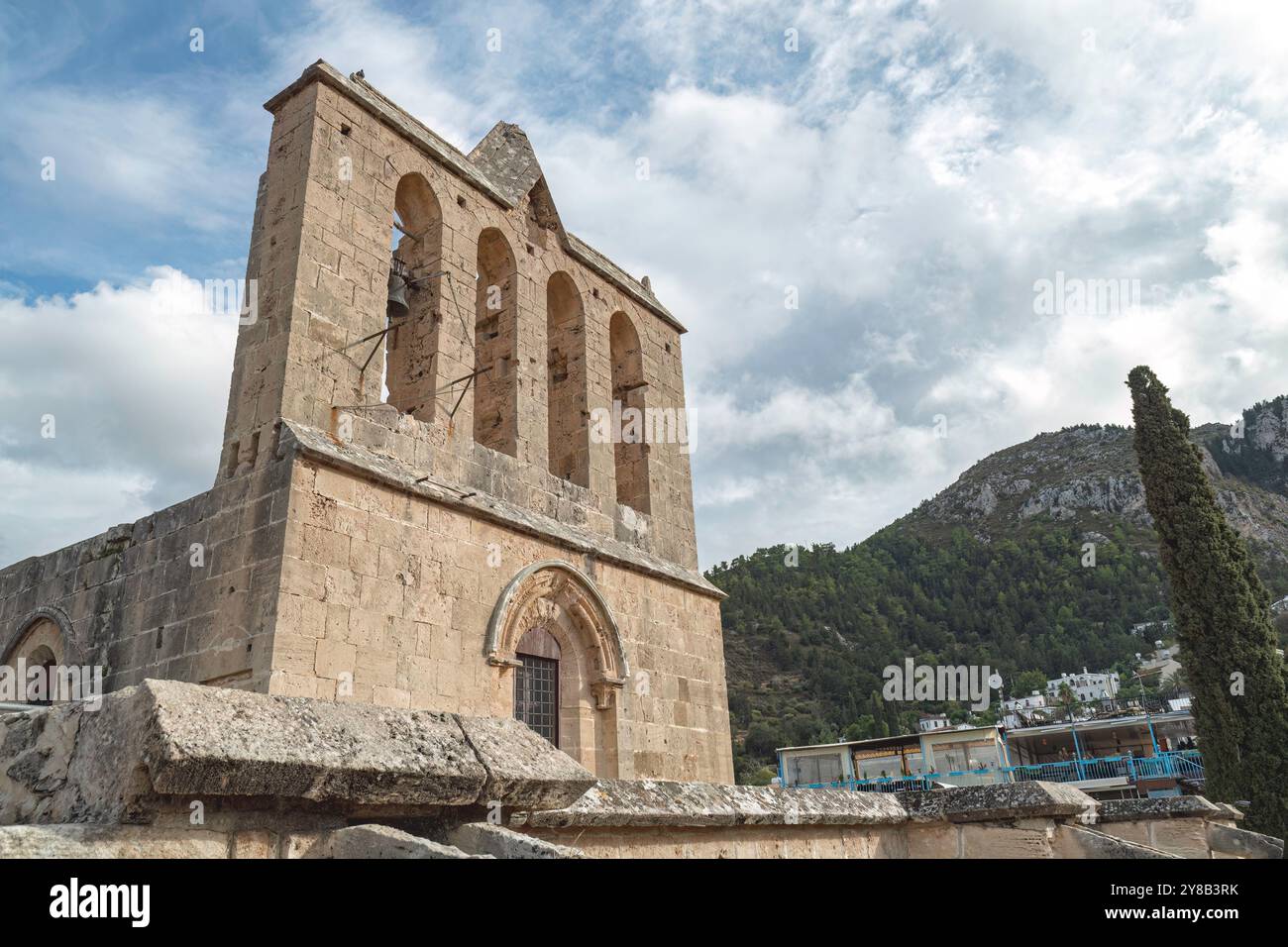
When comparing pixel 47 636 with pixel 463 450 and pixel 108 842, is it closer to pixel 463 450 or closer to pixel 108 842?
pixel 463 450

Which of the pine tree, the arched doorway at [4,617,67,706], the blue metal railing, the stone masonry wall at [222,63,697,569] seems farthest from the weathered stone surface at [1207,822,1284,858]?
the blue metal railing

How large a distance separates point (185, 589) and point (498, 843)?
6.75m

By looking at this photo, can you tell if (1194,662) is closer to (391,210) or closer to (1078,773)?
(1078,773)

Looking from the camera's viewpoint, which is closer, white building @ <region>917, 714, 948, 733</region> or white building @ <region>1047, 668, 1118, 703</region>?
white building @ <region>917, 714, 948, 733</region>

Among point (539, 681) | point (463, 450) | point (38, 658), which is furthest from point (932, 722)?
point (38, 658)

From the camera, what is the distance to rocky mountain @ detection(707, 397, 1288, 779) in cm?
6100

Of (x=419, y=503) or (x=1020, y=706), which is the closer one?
(x=419, y=503)

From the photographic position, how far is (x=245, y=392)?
8.43m

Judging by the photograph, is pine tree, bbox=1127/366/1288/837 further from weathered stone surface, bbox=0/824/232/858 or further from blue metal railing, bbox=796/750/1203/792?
weathered stone surface, bbox=0/824/232/858

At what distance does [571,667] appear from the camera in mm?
10289

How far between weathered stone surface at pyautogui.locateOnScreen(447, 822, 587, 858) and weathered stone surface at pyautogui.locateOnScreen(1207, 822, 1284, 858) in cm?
531

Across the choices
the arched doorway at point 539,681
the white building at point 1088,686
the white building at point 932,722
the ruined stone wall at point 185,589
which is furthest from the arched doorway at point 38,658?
the white building at point 1088,686

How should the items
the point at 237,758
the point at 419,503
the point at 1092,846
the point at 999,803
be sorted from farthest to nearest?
the point at 419,503
the point at 999,803
the point at 1092,846
the point at 237,758
